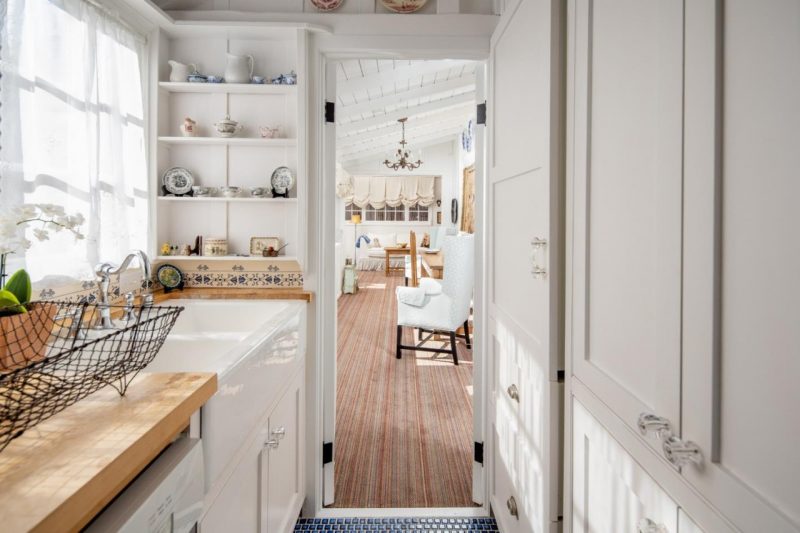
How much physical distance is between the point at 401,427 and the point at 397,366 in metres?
1.21

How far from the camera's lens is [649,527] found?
786 mm

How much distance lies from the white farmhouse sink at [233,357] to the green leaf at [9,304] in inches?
15.6

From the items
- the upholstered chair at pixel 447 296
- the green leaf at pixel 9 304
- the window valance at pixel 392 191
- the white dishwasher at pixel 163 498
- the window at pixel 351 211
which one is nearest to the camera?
the white dishwasher at pixel 163 498

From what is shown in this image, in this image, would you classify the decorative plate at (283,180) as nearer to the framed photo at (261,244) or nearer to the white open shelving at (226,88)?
the framed photo at (261,244)

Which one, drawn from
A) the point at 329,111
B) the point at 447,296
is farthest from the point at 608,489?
the point at 447,296

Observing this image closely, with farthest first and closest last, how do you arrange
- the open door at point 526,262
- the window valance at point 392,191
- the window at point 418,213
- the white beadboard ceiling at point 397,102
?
the window at point 418,213, the window valance at point 392,191, the white beadboard ceiling at point 397,102, the open door at point 526,262

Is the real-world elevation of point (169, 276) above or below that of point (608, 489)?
above

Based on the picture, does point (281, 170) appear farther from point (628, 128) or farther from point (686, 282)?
point (686, 282)

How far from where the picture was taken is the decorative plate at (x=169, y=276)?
2061 mm

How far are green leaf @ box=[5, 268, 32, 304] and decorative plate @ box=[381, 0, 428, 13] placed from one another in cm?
172

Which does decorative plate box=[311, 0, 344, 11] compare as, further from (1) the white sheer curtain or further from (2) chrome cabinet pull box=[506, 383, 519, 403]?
(2) chrome cabinet pull box=[506, 383, 519, 403]

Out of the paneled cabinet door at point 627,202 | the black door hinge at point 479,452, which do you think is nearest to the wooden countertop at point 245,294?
the black door hinge at point 479,452

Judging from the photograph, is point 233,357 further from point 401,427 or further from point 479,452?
point 401,427

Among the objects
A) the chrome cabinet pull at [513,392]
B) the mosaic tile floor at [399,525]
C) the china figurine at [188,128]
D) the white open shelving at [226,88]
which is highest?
the white open shelving at [226,88]
